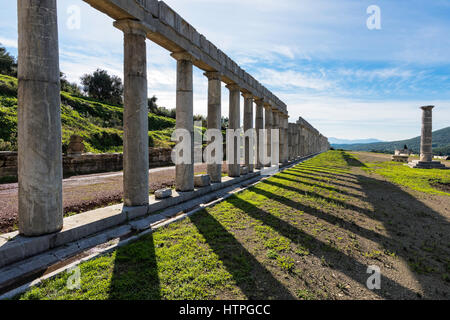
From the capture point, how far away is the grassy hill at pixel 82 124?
18.2 m

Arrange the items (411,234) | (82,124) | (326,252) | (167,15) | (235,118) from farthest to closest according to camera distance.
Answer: (82,124), (235,118), (167,15), (411,234), (326,252)

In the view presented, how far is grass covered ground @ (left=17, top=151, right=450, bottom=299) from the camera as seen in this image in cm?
387

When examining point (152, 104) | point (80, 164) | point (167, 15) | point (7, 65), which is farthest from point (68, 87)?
point (167, 15)

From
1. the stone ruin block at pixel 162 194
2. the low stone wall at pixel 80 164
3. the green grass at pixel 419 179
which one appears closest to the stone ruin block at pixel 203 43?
the stone ruin block at pixel 162 194

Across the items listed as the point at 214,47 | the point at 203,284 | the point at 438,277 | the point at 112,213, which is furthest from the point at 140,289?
the point at 214,47

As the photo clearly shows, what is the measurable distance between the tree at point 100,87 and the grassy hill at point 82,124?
13962 mm

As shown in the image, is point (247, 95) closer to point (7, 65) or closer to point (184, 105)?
point (184, 105)

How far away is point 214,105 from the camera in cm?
1229

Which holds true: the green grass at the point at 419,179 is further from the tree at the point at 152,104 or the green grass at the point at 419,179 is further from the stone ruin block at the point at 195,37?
the tree at the point at 152,104

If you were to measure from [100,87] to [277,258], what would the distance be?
178ft

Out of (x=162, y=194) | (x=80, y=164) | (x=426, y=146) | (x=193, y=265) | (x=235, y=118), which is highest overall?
(x=235, y=118)

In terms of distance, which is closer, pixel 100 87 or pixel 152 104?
pixel 100 87

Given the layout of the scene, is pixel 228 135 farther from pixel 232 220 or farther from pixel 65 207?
pixel 65 207

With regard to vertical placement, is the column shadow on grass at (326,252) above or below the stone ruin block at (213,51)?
below
